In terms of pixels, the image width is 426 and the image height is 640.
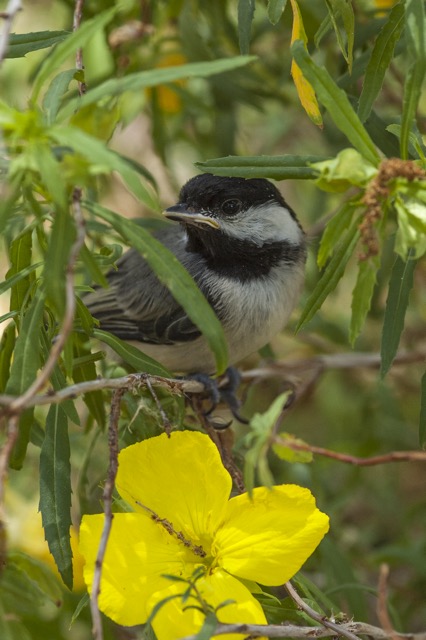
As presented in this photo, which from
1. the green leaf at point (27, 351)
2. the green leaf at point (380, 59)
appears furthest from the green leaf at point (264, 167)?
the green leaf at point (27, 351)

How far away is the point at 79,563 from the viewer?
10.5 feet

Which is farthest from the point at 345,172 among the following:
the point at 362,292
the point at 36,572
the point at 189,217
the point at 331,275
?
the point at 36,572

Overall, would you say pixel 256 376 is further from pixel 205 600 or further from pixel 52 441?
pixel 205 600

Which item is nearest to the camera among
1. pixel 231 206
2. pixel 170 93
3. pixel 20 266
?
pixel 20 266

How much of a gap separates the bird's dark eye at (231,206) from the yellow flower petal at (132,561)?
5.05 feet

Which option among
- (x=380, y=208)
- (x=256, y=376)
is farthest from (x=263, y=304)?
(x=380, y=208)

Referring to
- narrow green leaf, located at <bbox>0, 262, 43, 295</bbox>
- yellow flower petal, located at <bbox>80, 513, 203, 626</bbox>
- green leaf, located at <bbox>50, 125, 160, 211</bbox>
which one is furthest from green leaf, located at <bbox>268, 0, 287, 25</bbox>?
yellow flower petal, located at <bbox>80, 513, 203, 626</bbox>

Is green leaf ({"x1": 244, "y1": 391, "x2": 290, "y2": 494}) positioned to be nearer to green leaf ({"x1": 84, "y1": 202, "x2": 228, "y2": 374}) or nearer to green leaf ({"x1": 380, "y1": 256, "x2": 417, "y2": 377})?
green leaf ({"x1": 84, "y1": 202, "x2": 228, "y2": 374})

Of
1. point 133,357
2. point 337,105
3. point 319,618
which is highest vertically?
point 337,105

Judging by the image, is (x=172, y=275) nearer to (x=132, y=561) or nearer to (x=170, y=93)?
(x=132, y=561)

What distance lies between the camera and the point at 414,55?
6.22 ft

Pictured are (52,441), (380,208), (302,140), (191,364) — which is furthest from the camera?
(302,140)

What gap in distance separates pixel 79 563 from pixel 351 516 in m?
1.69

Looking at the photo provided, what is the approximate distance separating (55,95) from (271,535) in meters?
1.08
